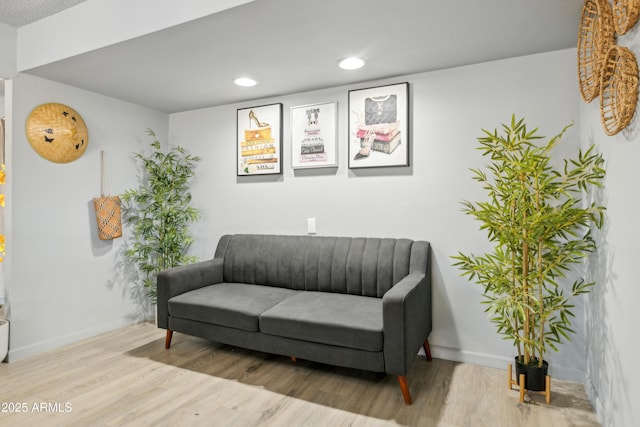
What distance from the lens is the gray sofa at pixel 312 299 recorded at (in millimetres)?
2049

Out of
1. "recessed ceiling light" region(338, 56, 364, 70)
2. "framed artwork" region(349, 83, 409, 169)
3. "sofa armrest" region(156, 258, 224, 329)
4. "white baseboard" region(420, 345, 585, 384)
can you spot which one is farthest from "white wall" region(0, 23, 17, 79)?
"white baseboard" region(420, 345, 585, 384)

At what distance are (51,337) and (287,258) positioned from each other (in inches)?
79.1

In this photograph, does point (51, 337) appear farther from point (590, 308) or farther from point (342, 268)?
point (590, 308)

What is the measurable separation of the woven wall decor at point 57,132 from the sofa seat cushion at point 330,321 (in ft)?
7.20

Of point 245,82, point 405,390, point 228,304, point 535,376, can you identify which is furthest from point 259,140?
point 535,376

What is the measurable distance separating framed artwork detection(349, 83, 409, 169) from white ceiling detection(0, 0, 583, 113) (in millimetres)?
144

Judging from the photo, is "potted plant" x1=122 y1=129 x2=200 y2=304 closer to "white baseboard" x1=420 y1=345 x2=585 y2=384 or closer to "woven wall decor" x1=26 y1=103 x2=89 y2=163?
"woven wall decor" x1=26 y1=103 x2=89 y2=163

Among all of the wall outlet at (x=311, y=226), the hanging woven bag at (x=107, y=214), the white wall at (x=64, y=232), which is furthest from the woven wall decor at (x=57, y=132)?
the wall outlet at (x=311, y=226)

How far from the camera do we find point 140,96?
3348mm

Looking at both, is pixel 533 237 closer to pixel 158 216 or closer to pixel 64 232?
pixel 158 216

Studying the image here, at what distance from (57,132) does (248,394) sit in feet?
8.40

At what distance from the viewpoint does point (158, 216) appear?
3.47 m

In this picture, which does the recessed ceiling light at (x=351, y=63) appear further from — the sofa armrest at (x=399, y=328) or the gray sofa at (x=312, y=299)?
the sofa armrest at (x=399, y=328)

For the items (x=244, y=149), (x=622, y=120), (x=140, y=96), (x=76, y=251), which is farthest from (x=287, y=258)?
(x=622, y=120)
